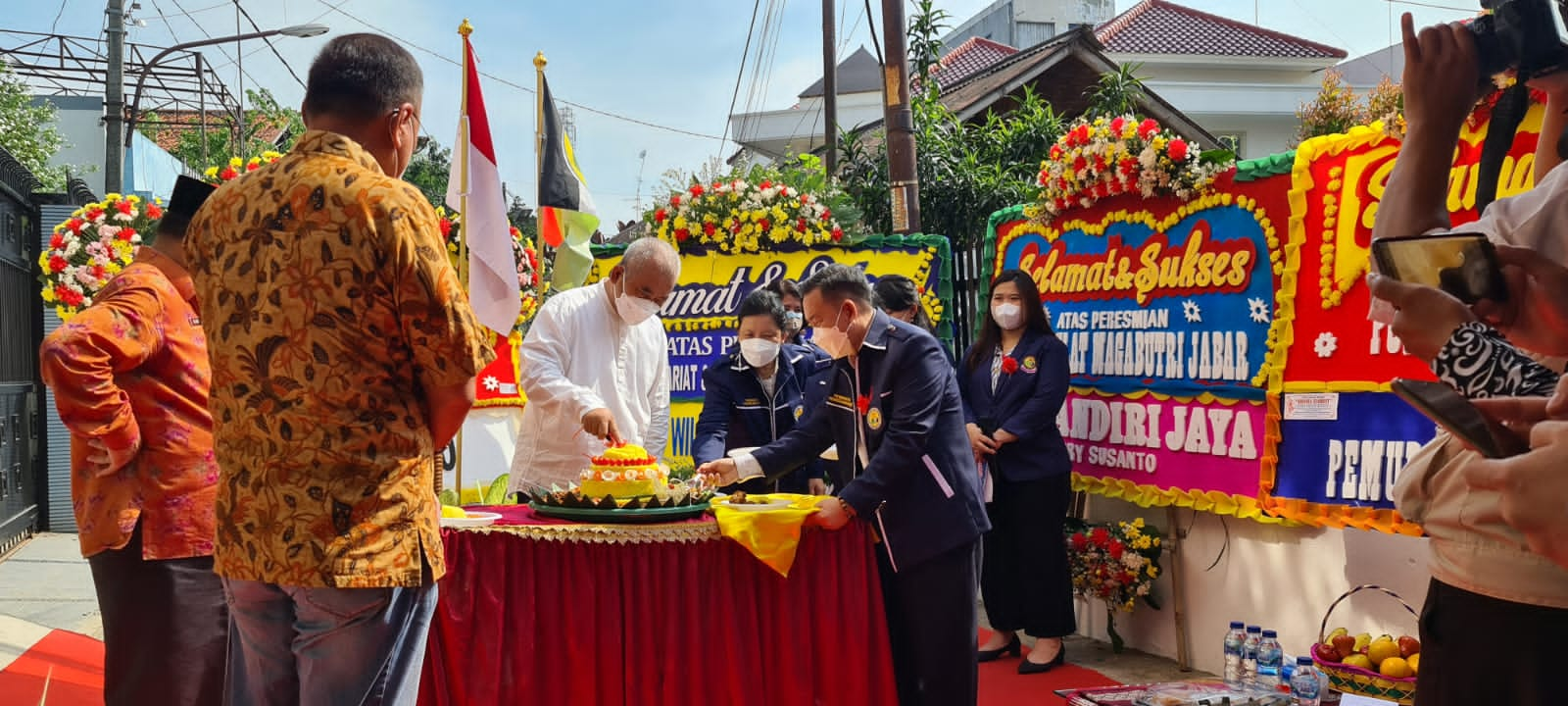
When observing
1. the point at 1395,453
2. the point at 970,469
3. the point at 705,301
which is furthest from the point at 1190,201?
the point at 705,301

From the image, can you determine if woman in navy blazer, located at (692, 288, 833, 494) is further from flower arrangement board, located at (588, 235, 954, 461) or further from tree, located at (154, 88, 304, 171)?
tree, located at (154, 88, 304, 171)

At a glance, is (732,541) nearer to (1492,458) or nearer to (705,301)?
(1492,458)

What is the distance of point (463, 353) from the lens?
2.16 meters

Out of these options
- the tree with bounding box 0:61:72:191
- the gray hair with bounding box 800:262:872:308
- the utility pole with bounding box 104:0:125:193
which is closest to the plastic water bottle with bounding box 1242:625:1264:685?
the gray hair with bounding box 800:262:872:308

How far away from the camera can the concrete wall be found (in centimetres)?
460

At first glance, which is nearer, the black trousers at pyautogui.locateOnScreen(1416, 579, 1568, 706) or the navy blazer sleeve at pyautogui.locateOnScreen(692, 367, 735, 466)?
the black trousers at pyautogui.locateOnScreen(1416, 579, 1568, 706)

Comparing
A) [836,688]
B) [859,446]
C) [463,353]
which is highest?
[463,353]

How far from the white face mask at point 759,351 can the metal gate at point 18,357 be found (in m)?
6.33

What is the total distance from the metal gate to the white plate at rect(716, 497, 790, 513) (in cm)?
698

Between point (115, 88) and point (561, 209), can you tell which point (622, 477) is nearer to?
point (561, 209)

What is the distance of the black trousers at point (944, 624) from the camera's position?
162 inches

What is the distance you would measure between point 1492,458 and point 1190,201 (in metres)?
4.47

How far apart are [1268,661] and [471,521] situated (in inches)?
120

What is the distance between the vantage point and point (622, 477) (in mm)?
4164
